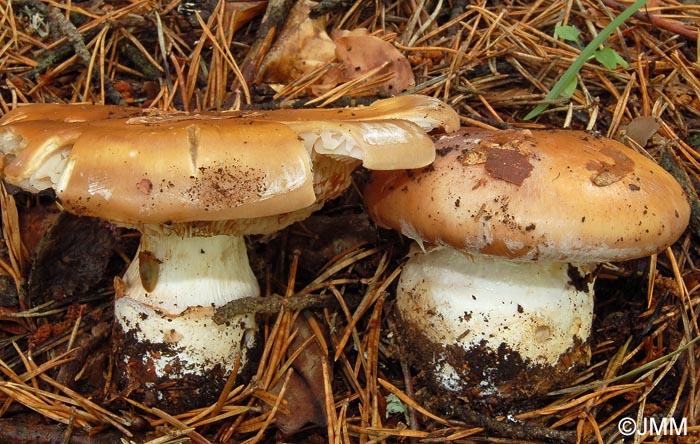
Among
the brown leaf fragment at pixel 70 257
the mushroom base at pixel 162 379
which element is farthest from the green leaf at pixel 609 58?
the brown leaf fragment at pixel 70 257

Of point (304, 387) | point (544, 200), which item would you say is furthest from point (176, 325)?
point (544, 200)

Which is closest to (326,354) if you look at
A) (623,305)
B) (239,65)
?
(623,305)

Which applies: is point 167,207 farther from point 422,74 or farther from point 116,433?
point 422,74

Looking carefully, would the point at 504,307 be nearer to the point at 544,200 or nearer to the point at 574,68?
the point at 544,200

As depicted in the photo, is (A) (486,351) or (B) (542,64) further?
(B) (542,64)

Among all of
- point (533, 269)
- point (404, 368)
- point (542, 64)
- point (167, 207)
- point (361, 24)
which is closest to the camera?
point (167, 207)

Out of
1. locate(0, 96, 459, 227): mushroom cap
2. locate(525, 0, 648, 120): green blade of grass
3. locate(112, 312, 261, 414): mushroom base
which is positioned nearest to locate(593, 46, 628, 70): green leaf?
locate(525, 0, 648, 120): green blade of grass

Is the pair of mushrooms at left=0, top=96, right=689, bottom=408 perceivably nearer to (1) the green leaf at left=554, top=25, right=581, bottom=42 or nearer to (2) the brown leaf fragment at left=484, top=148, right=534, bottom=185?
(2) the brown leaf fragment at left=484, top=148, right=534, bottom=185
